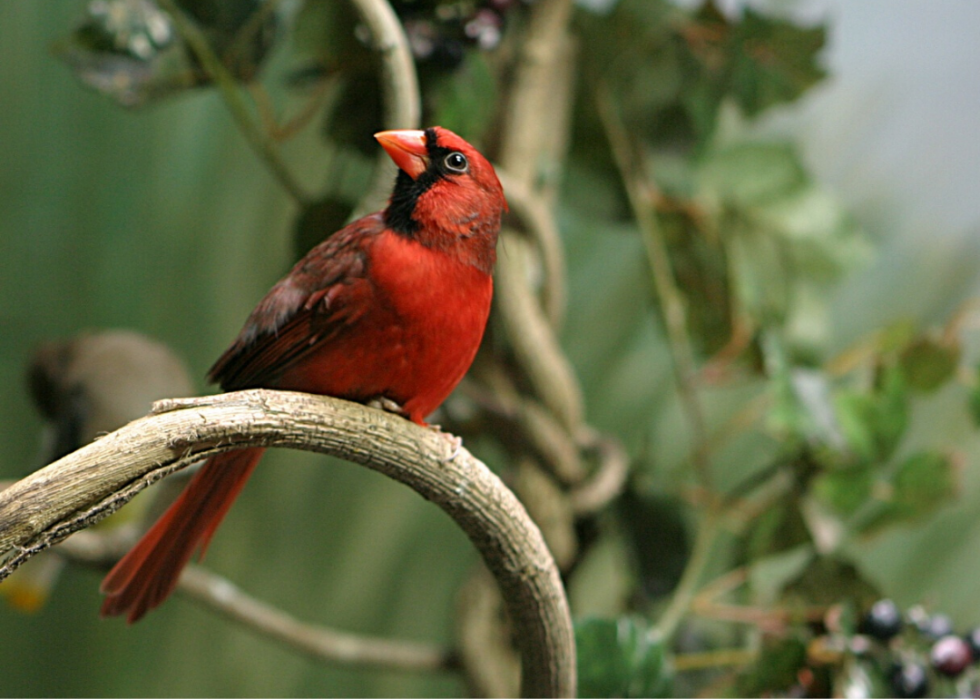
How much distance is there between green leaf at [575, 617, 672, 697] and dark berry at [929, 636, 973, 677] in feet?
1.40

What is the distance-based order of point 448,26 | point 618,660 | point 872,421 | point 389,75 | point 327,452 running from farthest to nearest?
point 872,421 < point 448,26 < point 618,660 < point 389,75 < point 327,452

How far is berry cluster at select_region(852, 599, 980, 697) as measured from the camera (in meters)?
1.16

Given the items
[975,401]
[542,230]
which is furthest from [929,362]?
[542,230]

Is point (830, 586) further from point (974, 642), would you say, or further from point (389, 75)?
point (389, 75)

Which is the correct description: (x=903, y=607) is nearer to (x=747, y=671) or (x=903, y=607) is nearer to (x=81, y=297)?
(x=747, y=671)

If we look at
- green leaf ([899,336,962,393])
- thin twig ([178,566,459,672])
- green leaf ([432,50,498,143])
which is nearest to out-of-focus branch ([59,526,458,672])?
thin twig ([178,566,459,672])

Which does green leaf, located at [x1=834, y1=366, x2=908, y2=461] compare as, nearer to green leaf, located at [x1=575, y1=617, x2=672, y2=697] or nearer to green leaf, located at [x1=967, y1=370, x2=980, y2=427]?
green leaf, located at [x1=967, y1=370, x2=980, y2=427]

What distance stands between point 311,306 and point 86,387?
836 mm

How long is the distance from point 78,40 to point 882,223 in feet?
5.45

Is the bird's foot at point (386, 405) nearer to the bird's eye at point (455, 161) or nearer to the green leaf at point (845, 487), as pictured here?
the bird's eye at point (455, 161)

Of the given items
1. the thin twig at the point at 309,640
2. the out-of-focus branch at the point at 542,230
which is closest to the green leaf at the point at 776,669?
the thin twig at the point at 309,640

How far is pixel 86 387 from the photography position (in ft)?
4.42

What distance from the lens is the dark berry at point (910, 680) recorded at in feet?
3.75

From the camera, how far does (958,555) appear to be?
1.88 meters
